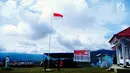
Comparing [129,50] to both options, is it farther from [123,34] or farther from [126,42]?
[123,34]

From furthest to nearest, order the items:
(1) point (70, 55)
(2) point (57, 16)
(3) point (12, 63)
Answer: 1. (3) point (12, 63)
2. (1) point (70, 55)
3. (2) point (57, 16)

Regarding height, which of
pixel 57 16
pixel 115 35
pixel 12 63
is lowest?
pixel 12 63

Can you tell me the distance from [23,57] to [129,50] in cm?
3301

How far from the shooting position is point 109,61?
52.9m

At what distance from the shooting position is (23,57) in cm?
Answer: 5869

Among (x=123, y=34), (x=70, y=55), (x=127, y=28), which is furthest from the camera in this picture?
(x=70, y=55)

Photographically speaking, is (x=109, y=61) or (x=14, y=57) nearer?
(x=109, y=61)

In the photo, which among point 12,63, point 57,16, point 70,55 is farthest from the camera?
point 12,63

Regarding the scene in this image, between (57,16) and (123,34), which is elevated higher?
(57,16)

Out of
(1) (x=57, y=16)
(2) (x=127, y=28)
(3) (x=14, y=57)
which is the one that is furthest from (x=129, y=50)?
(3) (x=14, y=57)

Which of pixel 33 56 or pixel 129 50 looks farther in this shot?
pixel 33 56

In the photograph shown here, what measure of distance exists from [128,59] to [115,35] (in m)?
4.32

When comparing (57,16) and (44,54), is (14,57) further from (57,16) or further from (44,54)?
(57,16)

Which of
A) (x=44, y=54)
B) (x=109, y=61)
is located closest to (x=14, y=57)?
(x=44, y=54)
